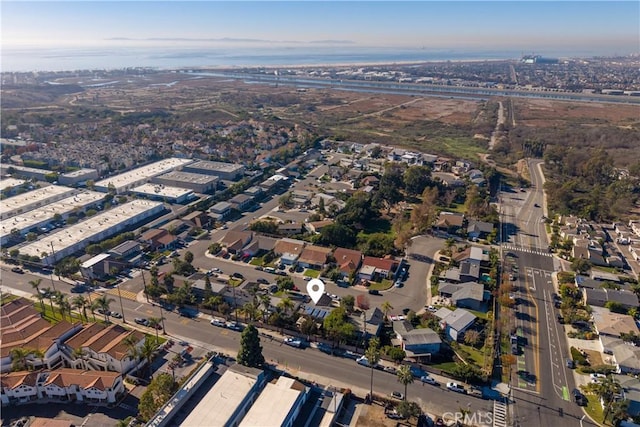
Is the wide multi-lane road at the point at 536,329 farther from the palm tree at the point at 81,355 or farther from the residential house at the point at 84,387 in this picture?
the palm tree at the point at 81,355

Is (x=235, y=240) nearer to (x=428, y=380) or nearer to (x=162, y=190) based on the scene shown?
(x=162, y=190)

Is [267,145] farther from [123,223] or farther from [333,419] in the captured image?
[333,419]

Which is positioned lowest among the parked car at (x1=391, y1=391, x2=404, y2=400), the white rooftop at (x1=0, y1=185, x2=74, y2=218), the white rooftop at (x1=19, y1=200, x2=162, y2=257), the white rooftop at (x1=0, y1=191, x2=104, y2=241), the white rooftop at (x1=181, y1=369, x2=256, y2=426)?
the parked car at (x1=391, y1=391, x2=404, y2=400)

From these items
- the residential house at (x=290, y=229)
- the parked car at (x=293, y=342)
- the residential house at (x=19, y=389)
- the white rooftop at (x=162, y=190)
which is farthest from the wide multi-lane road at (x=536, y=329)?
the white rooftop at (x=162, y=190)

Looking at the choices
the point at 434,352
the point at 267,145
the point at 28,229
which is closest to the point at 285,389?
the point at 434,352

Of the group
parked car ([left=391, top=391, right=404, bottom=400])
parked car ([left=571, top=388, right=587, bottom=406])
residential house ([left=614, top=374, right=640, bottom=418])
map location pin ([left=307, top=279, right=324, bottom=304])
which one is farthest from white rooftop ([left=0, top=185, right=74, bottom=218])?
residential house ([left=614, top=374, right=640, bottom=418])

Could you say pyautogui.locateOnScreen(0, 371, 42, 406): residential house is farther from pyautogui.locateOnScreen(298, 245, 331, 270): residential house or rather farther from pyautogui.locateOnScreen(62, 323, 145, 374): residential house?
pyautogui.locateOnScreen(298, 245, 331, 270): residential house
